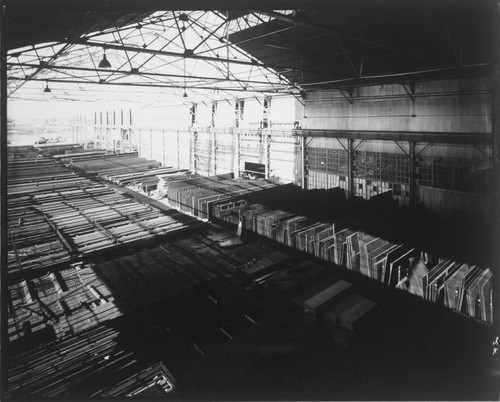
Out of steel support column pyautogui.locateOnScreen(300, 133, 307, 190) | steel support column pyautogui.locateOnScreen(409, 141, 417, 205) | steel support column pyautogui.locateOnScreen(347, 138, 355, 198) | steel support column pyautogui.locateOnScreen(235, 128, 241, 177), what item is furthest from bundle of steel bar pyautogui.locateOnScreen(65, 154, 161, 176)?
steel support column pyautogui.locateOnScreen(409, 141, 417, 205)

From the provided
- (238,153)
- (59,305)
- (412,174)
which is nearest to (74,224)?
(59,305)

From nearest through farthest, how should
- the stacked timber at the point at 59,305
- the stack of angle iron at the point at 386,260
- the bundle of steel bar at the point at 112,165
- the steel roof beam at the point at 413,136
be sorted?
the stacked timber at the point at 59,305
the stack of angle iron at the point at 386,260
the steel roof beam at the point at 413,136
the bundle of steel bar at the point at 112,165

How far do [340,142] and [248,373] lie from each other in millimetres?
15099

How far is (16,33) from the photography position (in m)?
8.67

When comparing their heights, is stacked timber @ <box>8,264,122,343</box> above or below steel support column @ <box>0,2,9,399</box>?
below

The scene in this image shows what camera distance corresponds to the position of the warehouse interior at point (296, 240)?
6055mm

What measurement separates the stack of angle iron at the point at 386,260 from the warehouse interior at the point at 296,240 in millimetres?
56

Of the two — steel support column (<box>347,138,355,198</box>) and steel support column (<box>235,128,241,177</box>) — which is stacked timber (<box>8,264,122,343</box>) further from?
steel support column (<box>235,128,241,177</box>)

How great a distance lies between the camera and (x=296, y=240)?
39.7 ft

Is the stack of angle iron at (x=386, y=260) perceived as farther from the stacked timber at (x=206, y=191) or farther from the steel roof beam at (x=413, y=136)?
the steel roof beam at (x=413, y=136)

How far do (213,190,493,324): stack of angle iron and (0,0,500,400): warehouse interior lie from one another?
6cm

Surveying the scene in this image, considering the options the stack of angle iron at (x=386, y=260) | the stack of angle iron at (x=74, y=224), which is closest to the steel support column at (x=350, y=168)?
the stack of angle iron at (x=386, y=260)

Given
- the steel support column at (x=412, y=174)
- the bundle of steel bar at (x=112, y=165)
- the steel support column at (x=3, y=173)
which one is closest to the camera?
the steel support column at (x=3, y=173)

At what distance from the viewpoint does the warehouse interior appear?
19.9ft
